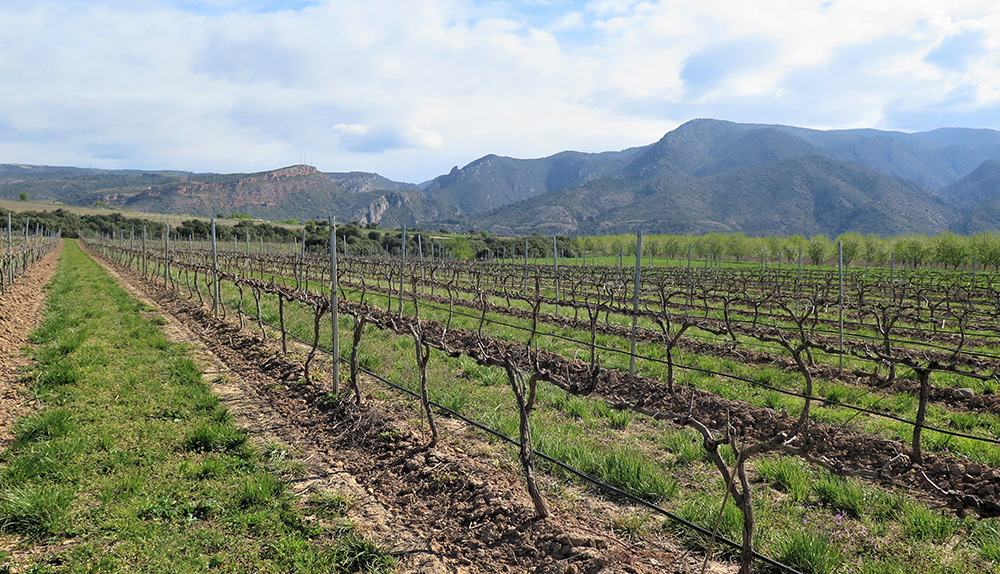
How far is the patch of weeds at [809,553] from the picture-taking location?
3.26 m

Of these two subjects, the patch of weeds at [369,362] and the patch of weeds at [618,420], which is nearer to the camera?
the patch of weeds at [618,420]

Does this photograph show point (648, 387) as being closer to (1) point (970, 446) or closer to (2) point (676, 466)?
(2) point (676, 466)

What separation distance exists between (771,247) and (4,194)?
207952mm

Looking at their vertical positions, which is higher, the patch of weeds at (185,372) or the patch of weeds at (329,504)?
the patch of weeds at (185,372)

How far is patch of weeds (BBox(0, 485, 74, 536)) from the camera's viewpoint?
3.63 m

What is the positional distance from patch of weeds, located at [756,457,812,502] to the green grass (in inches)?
142

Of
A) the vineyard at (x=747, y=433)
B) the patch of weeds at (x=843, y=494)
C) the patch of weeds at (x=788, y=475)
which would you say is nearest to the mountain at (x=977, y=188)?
the vineyard at (x=747, y=433)

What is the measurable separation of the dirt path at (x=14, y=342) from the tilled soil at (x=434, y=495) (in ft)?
6.93

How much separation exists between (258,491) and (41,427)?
287 centimetres

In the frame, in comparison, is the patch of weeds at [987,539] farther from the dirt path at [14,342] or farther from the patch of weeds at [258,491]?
the dirt path at [14,342]

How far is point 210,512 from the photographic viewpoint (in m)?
3.99

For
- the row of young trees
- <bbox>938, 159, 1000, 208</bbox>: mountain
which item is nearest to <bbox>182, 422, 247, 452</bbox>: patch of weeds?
the row of young trees

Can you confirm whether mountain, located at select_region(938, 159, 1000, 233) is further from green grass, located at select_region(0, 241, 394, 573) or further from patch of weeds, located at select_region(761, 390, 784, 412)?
green grass, located at select_region(0, 241, 394, 573)

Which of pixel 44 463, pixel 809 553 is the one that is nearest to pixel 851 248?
pixel 809 553
